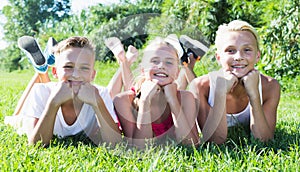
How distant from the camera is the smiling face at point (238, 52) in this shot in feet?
8.00

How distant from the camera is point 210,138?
2471 mm

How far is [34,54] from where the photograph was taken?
4.09m

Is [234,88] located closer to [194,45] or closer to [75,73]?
[194,45]

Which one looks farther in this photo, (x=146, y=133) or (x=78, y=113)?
(x=78, y=113)

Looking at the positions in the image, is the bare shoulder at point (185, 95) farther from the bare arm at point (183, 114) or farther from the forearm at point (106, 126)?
the forearm at point (106, 126)

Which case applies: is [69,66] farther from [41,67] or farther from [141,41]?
[41,67]

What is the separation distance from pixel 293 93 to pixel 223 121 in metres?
4.48

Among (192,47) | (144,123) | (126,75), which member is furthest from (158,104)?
(192,47)

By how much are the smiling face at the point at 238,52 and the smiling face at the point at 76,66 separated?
81 cm

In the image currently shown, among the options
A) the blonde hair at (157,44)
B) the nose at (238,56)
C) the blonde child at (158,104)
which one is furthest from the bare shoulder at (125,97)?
the nose at (238,56)

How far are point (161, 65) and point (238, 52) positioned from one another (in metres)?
0.52

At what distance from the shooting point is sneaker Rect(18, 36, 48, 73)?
3.94 m

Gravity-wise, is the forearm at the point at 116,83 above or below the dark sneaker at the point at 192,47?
below

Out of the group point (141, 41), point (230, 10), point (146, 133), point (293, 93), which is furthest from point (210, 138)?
point (230, 10)
